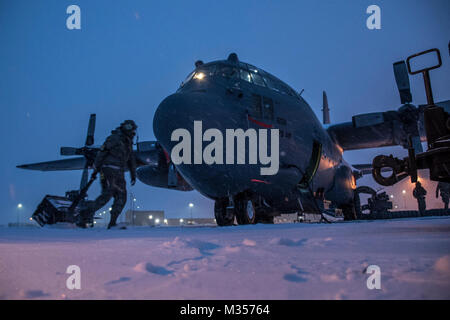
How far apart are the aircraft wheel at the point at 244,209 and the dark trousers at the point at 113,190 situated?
9.73 feet

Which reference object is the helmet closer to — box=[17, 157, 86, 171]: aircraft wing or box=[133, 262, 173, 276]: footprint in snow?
box=[133, 262, 173, 276]: footprint in snow

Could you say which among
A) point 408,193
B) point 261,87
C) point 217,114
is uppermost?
point 261,87

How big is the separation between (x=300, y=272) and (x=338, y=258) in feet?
1.65

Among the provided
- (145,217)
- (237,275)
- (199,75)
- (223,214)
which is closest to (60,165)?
(199,75)

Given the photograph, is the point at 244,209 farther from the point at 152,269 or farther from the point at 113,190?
the point at 152,269

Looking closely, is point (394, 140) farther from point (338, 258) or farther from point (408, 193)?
point (408, 193)

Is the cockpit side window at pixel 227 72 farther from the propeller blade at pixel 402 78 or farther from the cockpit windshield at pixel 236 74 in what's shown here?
the propeller blade at pixel 402 78

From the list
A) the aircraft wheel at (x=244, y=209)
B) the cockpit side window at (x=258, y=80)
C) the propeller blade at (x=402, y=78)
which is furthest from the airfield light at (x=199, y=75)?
the propeller blade at (x=402, y=78)

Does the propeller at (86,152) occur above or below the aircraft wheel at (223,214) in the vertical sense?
above

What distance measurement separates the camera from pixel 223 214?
26.1ft

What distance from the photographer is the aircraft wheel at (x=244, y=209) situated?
736 cm

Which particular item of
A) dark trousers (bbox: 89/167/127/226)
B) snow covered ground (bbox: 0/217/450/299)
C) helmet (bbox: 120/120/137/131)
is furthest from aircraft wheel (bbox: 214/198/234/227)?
snow covered ground (bbox: 0/217/450/299)

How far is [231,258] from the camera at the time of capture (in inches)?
76.1
